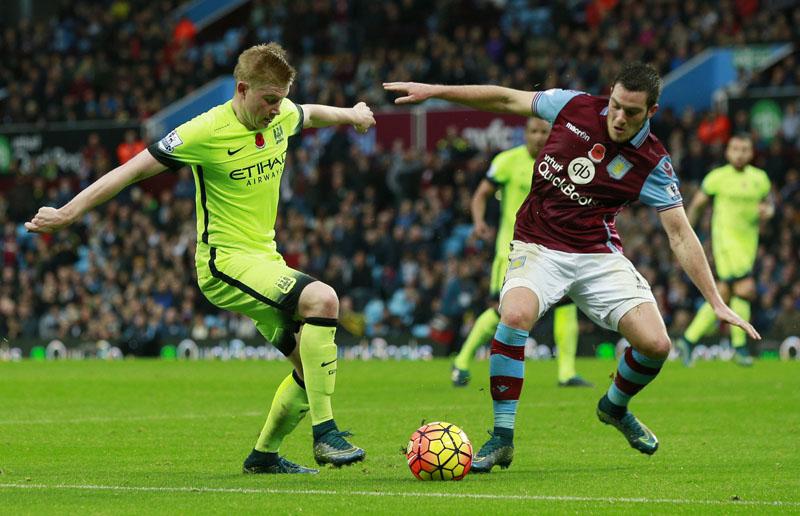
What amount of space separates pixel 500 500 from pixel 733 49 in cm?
1870

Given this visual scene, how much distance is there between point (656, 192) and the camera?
24.2ft

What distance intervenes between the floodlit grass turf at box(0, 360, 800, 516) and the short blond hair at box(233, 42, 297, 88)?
2038mm

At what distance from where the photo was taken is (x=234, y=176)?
269 inches

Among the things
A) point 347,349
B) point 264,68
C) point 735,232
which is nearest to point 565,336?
point 735,232

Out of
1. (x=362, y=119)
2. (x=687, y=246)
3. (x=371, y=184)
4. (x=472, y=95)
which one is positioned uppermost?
(x=371, y=184)

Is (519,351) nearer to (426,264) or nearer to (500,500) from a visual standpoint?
(500,500)

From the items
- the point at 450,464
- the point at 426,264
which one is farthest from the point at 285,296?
the point at 426,264

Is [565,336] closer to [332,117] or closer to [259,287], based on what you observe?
[332,117]

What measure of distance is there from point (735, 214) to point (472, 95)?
9533 millimetres

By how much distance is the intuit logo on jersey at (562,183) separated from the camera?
7.43m

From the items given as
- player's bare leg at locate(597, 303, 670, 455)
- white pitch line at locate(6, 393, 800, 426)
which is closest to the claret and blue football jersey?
player's bare leg at locate(597, 303, 670, 455)

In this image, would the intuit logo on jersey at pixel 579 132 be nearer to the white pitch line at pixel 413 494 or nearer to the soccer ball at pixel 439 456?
the soccer ball at pixel 439 456

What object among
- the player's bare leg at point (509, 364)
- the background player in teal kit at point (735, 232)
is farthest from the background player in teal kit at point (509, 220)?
the player's bare leg at point (509, 364)

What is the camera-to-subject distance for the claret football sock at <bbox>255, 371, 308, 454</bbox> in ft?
22.5
